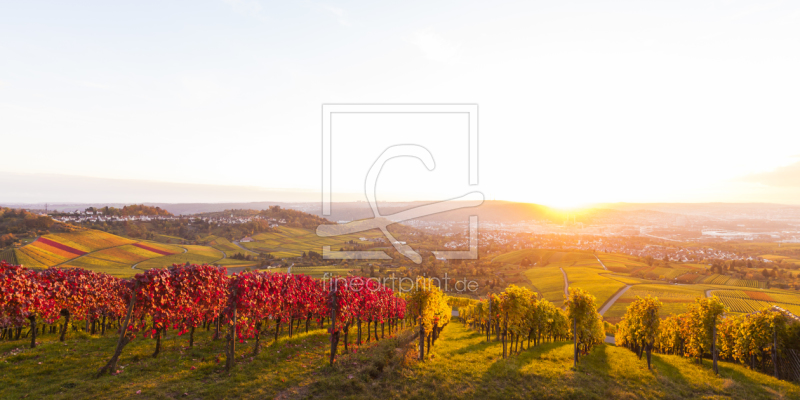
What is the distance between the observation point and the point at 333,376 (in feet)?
59.0

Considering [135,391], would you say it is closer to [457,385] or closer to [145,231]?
[457,385]

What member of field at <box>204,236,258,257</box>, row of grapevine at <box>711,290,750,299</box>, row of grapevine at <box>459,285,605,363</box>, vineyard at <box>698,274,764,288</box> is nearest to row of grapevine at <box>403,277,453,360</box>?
row of grapevine at <box>459,285,605,363</box>

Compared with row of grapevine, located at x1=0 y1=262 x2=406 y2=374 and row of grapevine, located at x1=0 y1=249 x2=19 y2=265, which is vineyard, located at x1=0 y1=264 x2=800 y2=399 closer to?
row of grapevine, located at x1=0 y1=262 x2=406 y2=374

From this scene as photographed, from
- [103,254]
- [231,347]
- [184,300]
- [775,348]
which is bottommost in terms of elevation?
[103,254]

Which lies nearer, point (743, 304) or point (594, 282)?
point (743, 304)

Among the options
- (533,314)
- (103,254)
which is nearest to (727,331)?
(533,314)

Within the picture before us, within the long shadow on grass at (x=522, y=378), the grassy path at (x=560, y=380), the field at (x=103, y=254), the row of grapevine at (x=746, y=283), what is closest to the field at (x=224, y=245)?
the field at (x=103, y=254)

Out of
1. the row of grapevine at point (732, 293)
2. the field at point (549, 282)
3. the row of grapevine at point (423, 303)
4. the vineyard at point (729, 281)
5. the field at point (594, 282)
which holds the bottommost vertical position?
the field at point (549, 282)

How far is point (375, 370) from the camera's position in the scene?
1948cm

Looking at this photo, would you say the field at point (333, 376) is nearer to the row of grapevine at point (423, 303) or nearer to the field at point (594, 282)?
the row of grapevine at point (423, 303)

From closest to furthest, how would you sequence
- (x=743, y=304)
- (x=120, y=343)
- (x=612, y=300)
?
(x=120, y=343) < (x=743, y=304) < (x=612, y=300)

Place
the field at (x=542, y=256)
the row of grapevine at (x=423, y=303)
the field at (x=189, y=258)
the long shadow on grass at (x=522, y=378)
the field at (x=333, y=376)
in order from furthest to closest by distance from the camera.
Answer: the field at (x=542, y=256) → the field at (x=189, y=258) → the row of grapevine at (x=423, y=303) → the long shadow on grass at (x=522, y=378) → the field at (x=333, y=376)

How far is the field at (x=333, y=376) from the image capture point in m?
14.9

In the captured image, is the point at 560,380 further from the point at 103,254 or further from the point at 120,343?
the point at 103,254
